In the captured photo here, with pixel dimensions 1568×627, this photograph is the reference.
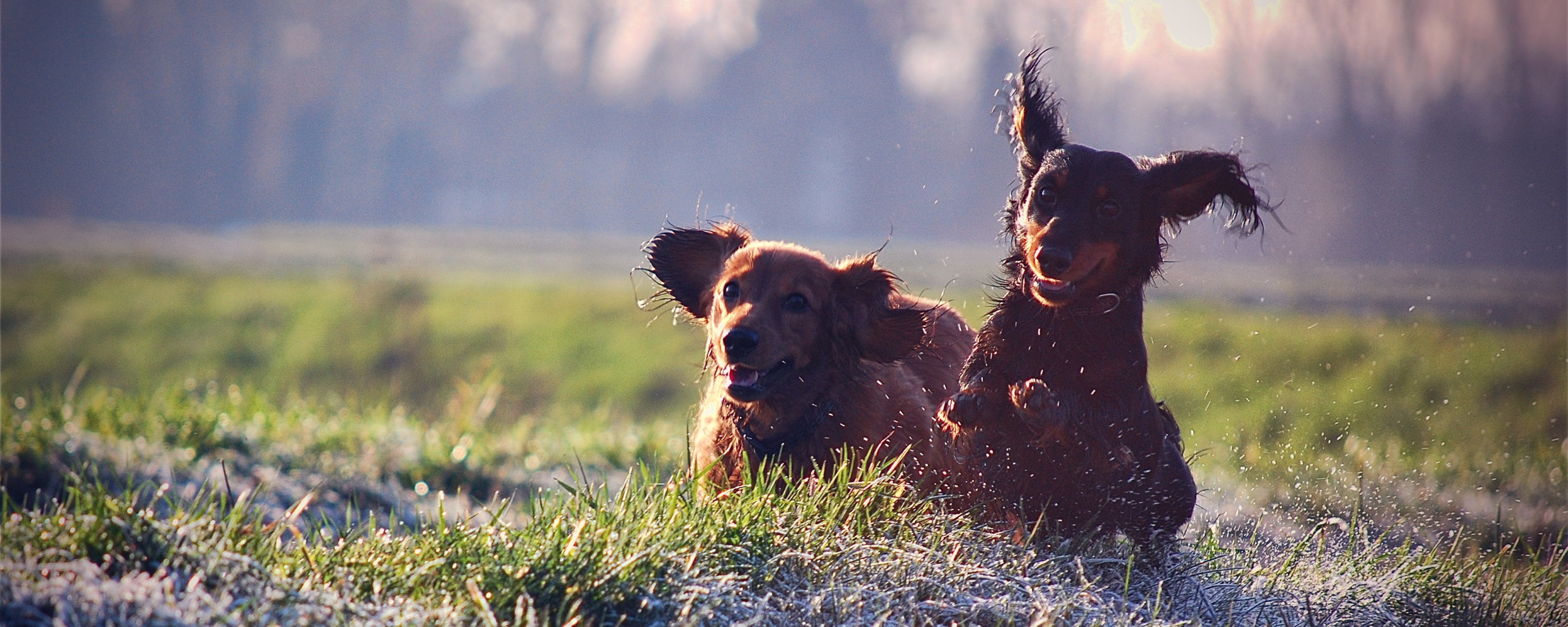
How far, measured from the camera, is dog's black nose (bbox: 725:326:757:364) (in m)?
3.67

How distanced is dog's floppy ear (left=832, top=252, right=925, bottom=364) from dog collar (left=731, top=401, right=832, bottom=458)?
0.26m

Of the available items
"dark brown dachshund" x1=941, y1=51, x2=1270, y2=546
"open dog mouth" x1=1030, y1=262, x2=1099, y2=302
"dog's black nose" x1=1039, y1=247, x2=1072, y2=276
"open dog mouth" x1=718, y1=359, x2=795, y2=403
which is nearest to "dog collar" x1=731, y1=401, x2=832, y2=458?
"open dog mouth" x1=718, y1=359, x2=795, y2=403

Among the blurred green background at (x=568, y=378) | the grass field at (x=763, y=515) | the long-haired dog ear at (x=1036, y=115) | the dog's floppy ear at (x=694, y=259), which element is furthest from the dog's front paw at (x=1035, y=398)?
the dog's floppy ear at (x=694, y=259)

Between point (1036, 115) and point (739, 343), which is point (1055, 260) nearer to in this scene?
point (1036, 115)

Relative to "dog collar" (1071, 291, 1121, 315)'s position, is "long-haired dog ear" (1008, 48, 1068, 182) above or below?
above

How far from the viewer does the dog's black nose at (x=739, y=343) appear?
3.67m

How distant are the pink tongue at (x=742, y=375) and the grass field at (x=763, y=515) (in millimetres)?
412

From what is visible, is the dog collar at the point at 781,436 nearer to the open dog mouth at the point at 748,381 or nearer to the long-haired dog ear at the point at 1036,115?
the open dog mouth at the point at 748,381

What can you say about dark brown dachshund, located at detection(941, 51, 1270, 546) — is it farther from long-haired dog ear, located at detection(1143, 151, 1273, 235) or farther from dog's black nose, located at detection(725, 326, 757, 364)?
dog's black nose, located at detection(725, 326, 757, 364)

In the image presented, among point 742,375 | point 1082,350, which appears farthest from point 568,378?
point 1082,350

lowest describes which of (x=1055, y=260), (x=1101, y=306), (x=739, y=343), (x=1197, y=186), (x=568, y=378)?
(x=568, y=378)

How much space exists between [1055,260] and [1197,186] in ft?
A: 1.98

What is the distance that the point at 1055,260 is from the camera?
121 inches

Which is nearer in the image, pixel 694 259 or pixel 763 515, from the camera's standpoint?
pixel 763 515
